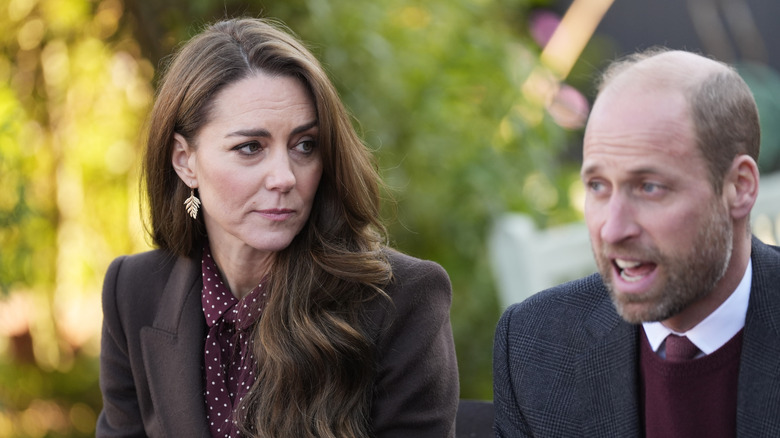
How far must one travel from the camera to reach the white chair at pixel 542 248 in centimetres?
402

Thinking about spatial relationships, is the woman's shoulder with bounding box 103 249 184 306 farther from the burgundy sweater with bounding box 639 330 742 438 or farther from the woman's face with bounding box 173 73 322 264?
the burgundy sweater with bounding box 639 330 742 438

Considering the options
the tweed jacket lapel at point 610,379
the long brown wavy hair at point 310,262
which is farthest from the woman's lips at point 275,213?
the tweed jacket lapel at point 610,379

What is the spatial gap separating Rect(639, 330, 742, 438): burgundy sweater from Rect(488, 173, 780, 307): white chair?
7.24 ft

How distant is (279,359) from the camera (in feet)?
7.41

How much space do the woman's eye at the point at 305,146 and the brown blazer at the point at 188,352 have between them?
33cm

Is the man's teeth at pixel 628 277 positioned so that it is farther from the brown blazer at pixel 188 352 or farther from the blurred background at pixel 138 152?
the blurred background at pixel 138 152

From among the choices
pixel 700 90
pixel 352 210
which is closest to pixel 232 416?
pixel 352 210

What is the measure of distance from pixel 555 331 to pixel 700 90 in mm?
607

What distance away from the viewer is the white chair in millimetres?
4016

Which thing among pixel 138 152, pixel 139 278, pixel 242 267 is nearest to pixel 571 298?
pixel 242 267

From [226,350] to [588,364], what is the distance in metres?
0.96

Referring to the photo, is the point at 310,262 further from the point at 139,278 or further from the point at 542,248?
the point at 542,248

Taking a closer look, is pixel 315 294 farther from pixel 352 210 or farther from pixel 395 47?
pixel 395 47

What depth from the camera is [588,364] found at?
6.31 ft
